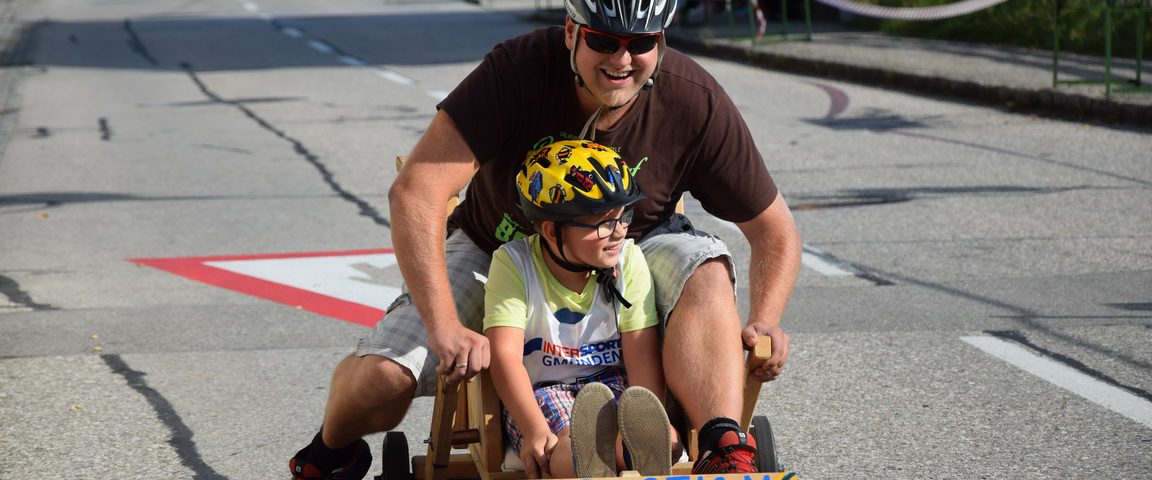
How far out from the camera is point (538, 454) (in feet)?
11.1

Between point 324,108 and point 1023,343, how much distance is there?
9.93 m

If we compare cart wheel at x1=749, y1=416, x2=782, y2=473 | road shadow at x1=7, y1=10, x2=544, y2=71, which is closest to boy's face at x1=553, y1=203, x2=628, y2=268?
cart wheel at x1=749, y1=416, x2=782, y2=473

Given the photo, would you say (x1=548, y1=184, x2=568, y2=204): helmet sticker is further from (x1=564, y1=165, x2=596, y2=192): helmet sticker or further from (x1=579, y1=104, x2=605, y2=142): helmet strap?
(x1=579, y1=104, x2=605, y2=142): helmet strap

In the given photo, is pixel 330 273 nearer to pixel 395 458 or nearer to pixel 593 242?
pixel 395 458

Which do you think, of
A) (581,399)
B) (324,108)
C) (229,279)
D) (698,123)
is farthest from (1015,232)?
(324,108)

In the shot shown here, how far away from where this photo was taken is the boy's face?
3492 millimetres

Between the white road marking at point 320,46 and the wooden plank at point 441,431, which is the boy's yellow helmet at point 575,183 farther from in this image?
the white road marking at point 320,46

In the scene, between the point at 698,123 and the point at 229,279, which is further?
the point at 229,279

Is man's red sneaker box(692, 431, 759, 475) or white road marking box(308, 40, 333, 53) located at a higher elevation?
man's red sneaker box(692, 431, 759, 475)

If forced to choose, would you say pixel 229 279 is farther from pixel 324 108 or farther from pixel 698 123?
pixel 324 108

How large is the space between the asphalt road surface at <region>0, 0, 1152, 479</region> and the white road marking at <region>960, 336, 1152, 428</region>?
0.05ft

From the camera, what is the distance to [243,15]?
29.5 meters

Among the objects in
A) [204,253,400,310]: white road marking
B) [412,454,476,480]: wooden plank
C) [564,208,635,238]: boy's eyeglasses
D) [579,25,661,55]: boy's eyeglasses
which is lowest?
[204,253,400,310]: white road marking

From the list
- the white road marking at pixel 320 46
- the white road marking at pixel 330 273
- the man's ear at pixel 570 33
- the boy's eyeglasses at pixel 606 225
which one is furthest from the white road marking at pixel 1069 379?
the white road marking at pixel 320 46
